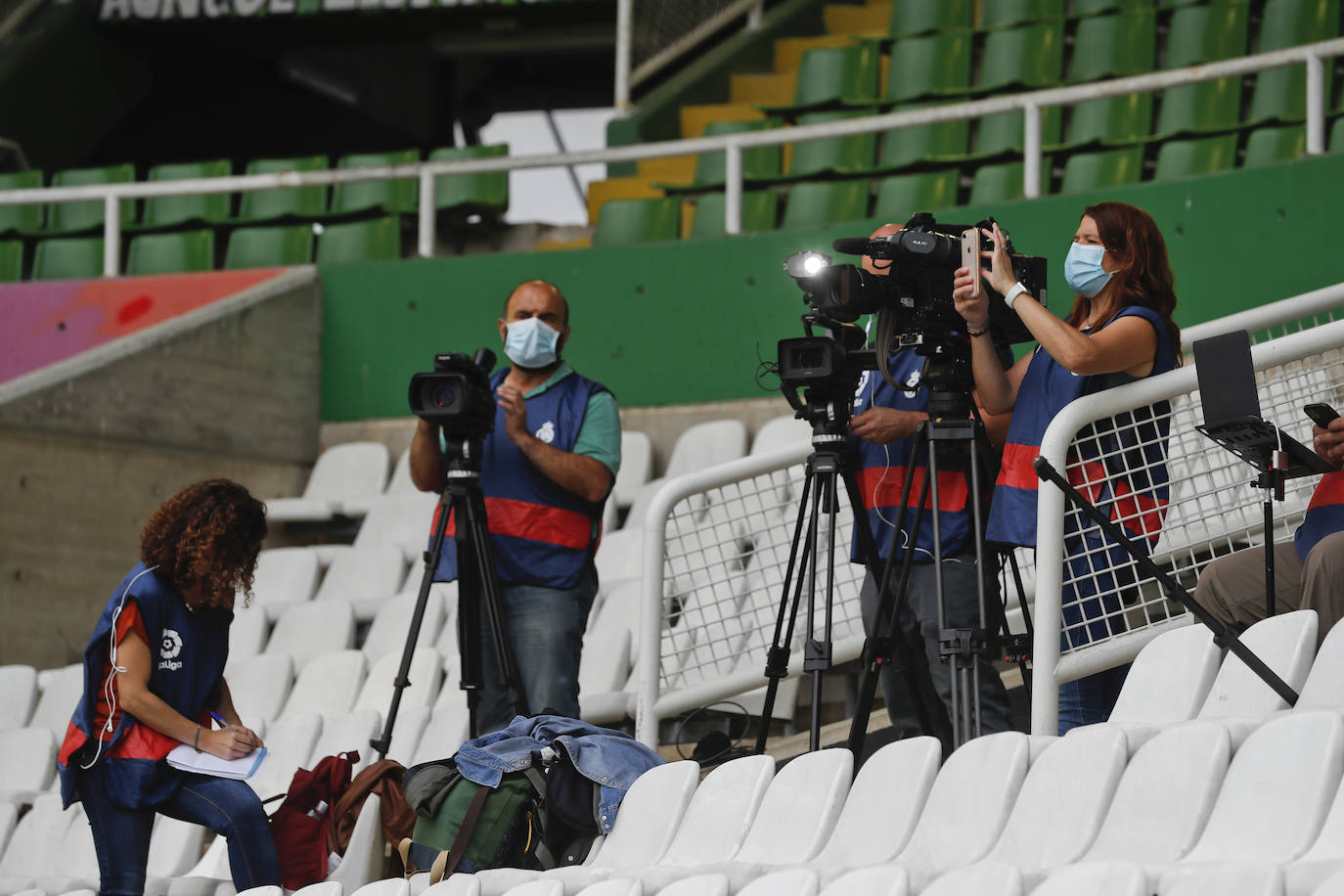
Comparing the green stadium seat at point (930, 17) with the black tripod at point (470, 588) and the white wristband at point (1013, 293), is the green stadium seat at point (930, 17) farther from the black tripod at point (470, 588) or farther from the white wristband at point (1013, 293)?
the white wristband at point (1013, 293)

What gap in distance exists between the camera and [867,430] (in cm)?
341

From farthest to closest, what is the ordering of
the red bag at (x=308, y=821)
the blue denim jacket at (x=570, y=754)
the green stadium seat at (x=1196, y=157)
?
1. the green stadium seat at (x=1196, y=157)
2. the red bag at (x=308, y=821)
3. the blue denim jacket at (x=570, y=754)

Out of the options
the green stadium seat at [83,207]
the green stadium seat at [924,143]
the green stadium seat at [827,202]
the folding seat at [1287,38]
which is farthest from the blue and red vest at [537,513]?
the green stadium seat at [83,207]

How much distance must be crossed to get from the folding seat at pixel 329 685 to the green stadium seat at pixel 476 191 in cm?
329

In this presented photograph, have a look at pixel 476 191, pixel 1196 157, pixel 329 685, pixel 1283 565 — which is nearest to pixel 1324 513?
pixel 1283 565

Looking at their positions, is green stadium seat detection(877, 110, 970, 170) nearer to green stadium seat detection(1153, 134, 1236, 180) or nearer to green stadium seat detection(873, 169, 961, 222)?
green stadium seat detection(873, 169, 961, 222)

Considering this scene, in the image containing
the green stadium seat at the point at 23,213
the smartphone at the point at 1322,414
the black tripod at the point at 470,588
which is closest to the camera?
the smartphone at the point at 1322,414

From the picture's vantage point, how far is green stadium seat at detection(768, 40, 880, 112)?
8053 millimetres

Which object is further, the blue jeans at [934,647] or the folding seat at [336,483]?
the folding seat at [336,483]

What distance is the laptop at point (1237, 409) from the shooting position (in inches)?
105

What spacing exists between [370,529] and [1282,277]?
9.84 feet

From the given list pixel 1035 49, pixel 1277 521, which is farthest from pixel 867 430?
pixel 1035 49

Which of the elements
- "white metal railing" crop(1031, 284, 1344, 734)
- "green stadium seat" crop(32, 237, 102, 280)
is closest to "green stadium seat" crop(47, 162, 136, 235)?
"green stadium seat" crop(32, 237, 102, 280)

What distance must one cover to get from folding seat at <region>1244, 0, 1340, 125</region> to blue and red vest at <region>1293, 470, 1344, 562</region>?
383cm
